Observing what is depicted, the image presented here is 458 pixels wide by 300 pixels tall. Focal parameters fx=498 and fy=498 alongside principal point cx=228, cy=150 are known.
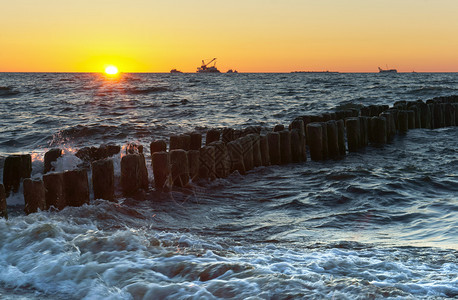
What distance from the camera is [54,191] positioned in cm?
612

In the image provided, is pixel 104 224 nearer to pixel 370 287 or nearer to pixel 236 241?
pixel 236 241

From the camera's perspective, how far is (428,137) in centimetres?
1386

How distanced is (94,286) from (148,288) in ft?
1.38

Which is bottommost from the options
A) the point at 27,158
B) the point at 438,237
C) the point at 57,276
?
the point at 438,237

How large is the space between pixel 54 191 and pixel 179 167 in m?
2.22

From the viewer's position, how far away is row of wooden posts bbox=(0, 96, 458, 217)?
6.29 m

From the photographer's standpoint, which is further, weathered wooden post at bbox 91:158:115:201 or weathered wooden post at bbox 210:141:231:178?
weathered wooden post at bbox 210:141:231:178

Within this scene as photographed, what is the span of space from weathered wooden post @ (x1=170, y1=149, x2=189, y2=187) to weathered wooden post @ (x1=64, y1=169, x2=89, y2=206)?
5.74ft

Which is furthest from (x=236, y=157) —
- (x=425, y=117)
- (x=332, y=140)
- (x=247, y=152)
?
(x=425, y=117)

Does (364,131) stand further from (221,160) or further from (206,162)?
(206,162)

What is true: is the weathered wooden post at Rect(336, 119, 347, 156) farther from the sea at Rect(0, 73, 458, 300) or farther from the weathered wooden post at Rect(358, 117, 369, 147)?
the weathered wooden post at Rect(358, 117, 369, 147)

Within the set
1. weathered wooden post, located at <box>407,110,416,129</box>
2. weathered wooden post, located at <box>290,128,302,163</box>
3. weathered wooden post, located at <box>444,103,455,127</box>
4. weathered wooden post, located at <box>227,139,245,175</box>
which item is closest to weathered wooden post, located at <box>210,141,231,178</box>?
weathered wooden post, located at <box>227,139,245,175</box>

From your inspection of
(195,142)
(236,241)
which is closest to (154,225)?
(236,241)

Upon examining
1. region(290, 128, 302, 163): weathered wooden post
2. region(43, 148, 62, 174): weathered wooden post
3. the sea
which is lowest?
the sea
